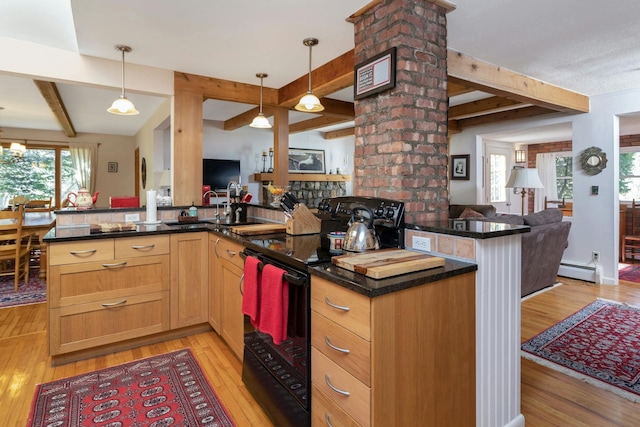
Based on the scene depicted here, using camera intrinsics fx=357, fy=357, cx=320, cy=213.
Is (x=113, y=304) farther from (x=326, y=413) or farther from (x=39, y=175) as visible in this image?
(x=39, y=175)

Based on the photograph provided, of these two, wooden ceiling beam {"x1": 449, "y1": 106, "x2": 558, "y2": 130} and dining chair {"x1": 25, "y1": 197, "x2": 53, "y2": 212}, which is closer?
wooden ceiling beam {"x1": 449, "y1": 106, "x2": 558, "y2": 130}

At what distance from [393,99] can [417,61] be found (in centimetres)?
28

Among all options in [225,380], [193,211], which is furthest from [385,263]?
[193,211]

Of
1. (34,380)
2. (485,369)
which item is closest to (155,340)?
(34,380)

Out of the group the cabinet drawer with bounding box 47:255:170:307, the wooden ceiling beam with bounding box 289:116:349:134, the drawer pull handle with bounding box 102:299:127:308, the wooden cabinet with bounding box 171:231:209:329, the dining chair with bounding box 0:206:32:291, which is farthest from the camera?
the wooden ceiling beam with bounding box 289:116:349:134

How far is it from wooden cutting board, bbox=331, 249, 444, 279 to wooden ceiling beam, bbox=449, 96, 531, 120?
4080 millimetres

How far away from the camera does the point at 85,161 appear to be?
25.6ft

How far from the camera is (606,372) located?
237 cm

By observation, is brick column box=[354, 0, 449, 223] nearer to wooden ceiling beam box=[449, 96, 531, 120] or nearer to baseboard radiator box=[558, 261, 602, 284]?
wooden ceiling beam box=[449, 96, 531, 120]

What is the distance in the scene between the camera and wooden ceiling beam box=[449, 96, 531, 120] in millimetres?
4805

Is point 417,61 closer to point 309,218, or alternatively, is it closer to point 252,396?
point 309,218

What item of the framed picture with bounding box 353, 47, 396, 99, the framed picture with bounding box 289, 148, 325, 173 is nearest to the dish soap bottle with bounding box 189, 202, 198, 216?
the framed picture with bounding box 353, 47, 396, 99

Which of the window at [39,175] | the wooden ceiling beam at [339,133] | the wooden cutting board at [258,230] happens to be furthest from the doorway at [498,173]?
the window at [39,175]

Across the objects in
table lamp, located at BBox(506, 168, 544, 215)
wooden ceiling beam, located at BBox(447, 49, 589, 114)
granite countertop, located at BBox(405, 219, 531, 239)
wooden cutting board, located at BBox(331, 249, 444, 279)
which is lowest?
wooden cutting board, located at BBox(331, 249, 444, 279)
